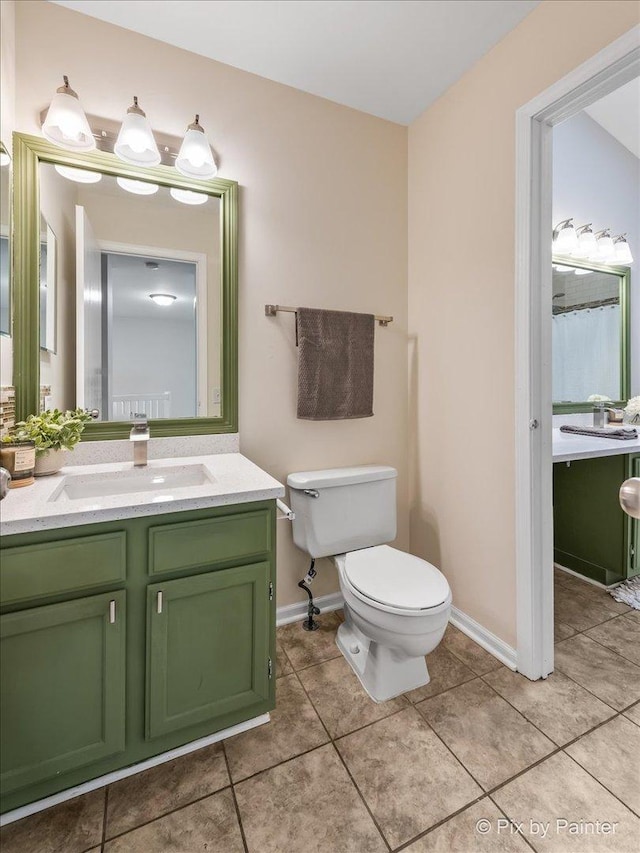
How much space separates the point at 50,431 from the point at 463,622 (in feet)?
6.34

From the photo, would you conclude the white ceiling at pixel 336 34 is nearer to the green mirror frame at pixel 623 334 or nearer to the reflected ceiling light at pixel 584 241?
the reflected ceiling light at pixel 584 241

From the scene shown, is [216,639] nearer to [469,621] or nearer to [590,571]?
[469,621]

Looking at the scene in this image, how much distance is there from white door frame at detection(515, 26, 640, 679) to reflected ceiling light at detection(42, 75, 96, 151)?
162cm

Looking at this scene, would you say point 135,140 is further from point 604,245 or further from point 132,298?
point 604,245

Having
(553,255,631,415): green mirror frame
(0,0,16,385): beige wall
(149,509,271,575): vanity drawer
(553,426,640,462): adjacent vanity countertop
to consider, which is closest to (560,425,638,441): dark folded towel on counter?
(553,426,640,462): adjacent vanity countertop

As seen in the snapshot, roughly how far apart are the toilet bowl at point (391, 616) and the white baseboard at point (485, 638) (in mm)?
370

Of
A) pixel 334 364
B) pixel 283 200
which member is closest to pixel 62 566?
pixel 334 364

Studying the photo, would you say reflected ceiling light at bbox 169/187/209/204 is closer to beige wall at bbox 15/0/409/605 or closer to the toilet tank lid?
Result: beige wall at bbox 15/0/409/605

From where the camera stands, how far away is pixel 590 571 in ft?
7.92

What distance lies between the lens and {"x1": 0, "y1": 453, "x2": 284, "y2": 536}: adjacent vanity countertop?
1.02 meters

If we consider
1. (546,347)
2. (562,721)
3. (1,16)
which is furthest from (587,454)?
(1,16)

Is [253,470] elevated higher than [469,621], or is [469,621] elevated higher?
[253,470]

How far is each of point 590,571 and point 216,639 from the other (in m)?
2.25

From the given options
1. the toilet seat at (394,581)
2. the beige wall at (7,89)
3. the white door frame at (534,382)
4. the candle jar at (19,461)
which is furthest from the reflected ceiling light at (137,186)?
the toilet seat at (394,581)
